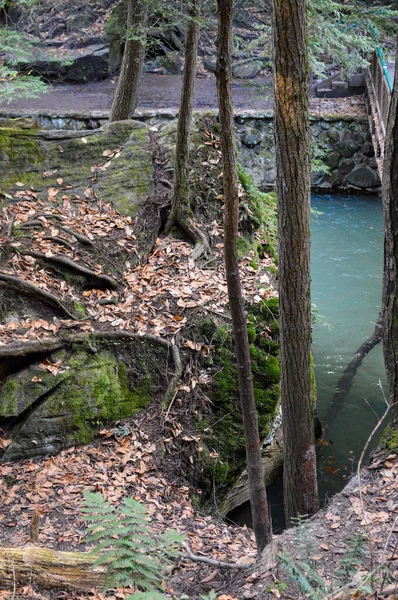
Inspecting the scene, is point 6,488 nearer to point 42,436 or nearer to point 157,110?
point 42,436

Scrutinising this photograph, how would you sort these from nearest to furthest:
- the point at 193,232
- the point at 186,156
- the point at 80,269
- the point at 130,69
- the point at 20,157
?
the point at 80,269 < the point at 186,156 < the point at 193,232 < the point at 20,157 < the point at 130,69

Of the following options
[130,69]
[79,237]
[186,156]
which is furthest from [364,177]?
[79,237]

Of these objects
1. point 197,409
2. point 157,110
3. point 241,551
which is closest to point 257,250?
point 197,409

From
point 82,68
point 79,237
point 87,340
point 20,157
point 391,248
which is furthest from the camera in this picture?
point 82,68

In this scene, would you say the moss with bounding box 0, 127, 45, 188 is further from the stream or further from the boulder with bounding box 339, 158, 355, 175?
the boulder with bounding box 339, 158, 355, 175

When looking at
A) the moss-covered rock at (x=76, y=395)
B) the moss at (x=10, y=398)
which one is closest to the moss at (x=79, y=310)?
the moss-covered rock at (x=76, y=395)

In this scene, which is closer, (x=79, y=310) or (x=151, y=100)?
(x=79, y=310)

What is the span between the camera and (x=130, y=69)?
905 cm

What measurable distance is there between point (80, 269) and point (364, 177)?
14686 mm

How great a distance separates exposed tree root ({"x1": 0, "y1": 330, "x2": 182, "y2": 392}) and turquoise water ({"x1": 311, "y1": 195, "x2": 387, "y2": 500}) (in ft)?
6.77

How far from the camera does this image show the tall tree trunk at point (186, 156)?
712cm

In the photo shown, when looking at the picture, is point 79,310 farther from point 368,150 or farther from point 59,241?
point 368,150

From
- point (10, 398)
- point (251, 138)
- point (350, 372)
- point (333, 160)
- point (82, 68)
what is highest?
point (82, 68)

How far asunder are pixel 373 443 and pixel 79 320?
4.63 meters
